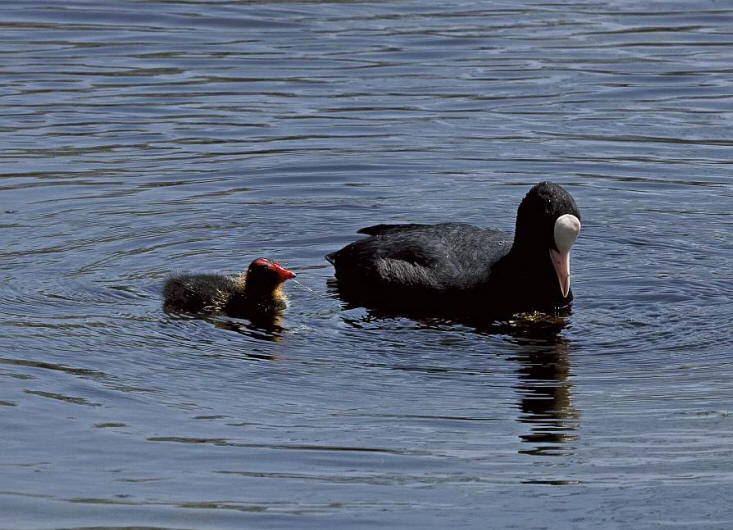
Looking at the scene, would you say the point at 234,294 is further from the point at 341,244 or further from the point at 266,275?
the point at 341,244

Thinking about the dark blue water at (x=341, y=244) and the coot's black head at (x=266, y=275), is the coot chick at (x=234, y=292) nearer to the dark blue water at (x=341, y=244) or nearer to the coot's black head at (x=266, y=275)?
the coot's black head at (x=266, y=275)

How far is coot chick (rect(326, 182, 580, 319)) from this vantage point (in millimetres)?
8539

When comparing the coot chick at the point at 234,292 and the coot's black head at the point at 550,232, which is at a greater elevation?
the coot's black head at the point at 550,232

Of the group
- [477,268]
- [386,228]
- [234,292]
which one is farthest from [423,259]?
[234,292]

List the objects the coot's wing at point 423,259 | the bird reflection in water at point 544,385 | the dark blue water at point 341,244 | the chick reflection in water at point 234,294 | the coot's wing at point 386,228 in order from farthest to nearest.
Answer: the coot's wing at point 386,228, the coot's wing at point 423,259, the chick reflection in water at point 234,294, the bird reflection in water at point 544,385, the dark blue water at point 341,244

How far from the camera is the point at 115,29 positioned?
17.1 meters

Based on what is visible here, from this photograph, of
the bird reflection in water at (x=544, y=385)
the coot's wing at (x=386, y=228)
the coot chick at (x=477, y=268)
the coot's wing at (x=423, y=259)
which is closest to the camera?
the bird reflection in water at (x=544, y=385)

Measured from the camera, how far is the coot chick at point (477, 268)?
28.0 ft

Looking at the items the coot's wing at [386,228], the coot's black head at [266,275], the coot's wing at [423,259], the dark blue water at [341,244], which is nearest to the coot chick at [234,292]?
the coot's black head at [266,275]

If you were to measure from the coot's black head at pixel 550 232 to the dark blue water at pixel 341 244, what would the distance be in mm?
255

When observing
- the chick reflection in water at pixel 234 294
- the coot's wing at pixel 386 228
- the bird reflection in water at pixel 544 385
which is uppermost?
the coot's wing at pixel 386 228

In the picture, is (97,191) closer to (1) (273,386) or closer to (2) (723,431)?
(1) (273,386)

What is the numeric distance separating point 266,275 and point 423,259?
0.91 m

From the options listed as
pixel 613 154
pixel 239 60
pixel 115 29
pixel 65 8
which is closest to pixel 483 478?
pixel 613 154
